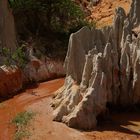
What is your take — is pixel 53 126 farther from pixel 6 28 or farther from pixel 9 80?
pixel 6 28

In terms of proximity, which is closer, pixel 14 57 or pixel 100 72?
pixel 100 72

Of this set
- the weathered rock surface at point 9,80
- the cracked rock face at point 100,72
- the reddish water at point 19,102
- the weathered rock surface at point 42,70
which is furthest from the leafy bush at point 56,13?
the cracked rock face at point 100,72

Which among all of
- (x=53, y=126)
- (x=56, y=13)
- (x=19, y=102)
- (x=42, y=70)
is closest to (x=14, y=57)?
(x=42, y=70)

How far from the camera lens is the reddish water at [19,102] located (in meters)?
17.8

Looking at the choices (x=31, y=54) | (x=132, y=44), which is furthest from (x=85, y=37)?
(x=31, y=54)

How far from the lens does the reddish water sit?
17.8 m

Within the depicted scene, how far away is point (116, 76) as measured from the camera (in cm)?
1925

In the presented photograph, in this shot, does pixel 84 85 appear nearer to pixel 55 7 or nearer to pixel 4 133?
pixel 4 133

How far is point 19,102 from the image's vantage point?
22.4m

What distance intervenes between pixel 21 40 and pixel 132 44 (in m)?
10.9

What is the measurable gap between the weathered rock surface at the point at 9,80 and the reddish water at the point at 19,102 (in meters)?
0.60

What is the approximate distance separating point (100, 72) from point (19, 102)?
5.92 meters

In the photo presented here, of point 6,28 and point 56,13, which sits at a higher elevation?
A: point 56,13

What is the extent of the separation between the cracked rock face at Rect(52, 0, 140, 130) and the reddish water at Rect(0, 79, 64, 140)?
6.03 feet
